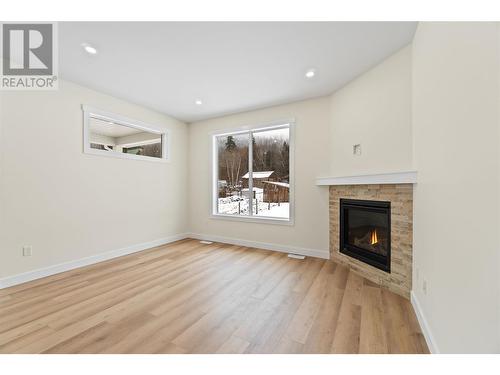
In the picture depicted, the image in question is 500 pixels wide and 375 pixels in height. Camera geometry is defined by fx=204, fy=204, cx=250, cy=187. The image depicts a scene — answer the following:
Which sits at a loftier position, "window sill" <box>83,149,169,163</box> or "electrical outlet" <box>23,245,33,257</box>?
"window sill" <box>83,149,169,163</box>

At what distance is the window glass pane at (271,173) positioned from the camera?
12.7 ft

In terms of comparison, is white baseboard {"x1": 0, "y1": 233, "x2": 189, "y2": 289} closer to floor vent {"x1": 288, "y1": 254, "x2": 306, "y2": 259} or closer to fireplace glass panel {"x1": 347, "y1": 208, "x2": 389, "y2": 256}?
floor vent {"x1": 288, "y1": 254, "x2": 306, "y2": 259}

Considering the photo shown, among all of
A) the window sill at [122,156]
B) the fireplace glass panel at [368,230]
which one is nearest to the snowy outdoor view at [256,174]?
the fireplace glass panel at [368,230]

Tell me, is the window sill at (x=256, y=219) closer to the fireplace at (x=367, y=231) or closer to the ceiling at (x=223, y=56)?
the fireplace at (x=367, y=231)

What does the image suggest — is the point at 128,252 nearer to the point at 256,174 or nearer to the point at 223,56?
the point at 256,174

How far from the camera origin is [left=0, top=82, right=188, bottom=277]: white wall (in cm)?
246

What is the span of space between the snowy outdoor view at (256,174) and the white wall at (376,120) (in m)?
1.03

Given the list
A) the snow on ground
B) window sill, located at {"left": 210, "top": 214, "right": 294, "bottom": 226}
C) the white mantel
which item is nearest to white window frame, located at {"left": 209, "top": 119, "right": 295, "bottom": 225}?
window sill, located at {"left": 210, "top": 214, "right": 294, "bottom": 226}

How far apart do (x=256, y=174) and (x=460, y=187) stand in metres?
3.23

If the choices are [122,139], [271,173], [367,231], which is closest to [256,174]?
[271,173]

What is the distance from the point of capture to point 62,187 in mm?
2855

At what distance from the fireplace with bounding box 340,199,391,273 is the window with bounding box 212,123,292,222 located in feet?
3.23
